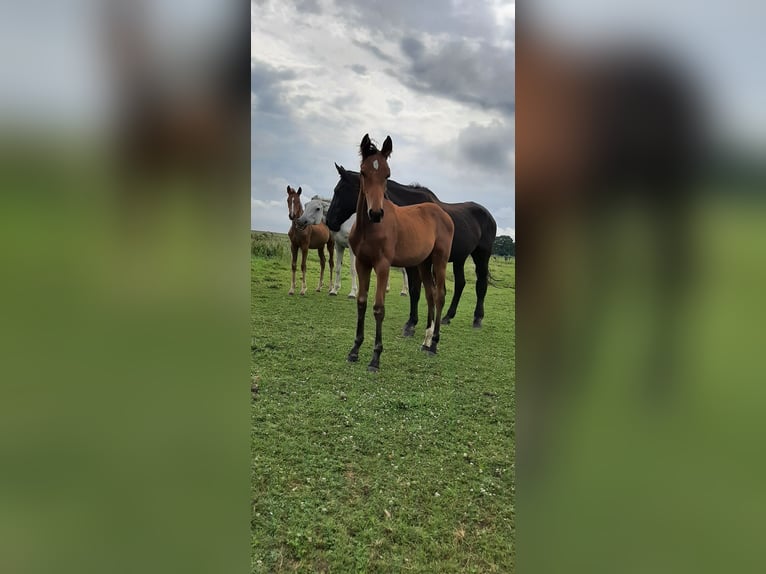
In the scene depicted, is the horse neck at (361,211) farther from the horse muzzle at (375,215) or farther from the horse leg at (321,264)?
the horse leg at (321,264)

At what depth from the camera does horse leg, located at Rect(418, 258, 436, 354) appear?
83.2 inches

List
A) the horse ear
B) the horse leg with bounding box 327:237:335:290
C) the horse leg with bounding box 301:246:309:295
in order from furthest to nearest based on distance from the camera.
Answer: the horse leg with bounding box 327:237:335:290
the horse leg with bounding box 301:246:309:295
the horse ear

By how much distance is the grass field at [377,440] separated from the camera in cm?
123

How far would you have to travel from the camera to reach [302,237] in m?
2.09

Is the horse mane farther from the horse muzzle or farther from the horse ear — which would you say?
the horse muzzle

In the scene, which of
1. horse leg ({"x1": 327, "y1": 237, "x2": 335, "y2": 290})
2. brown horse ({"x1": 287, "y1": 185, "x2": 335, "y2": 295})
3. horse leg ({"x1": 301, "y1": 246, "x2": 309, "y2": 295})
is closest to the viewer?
brown horse ({"x1": 287, "y1": 185, "x2": 335, "y2": 295})

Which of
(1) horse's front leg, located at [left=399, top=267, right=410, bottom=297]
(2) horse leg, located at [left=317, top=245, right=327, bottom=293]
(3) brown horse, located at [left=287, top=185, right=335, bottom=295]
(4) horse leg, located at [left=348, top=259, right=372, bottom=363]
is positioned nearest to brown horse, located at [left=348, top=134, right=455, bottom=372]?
(4) horse leg, located at [left=348, top=259, right=372, bottom=363]

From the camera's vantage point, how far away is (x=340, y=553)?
1210mm
